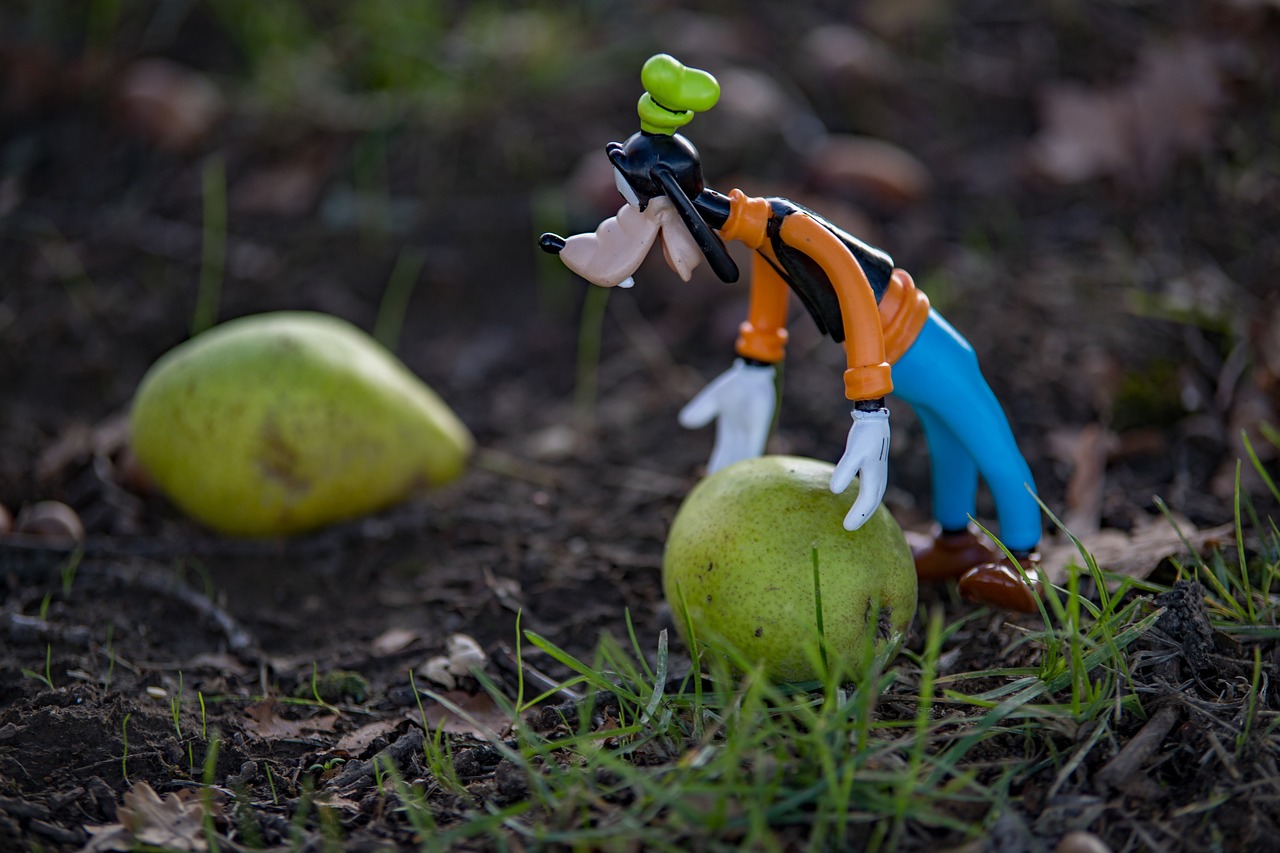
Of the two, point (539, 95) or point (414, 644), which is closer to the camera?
point (414, 644)

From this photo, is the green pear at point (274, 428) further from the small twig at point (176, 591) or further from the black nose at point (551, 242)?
the black nose at point (551, 242)

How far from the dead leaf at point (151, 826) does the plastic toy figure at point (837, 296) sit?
1153 mm

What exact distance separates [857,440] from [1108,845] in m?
0.75

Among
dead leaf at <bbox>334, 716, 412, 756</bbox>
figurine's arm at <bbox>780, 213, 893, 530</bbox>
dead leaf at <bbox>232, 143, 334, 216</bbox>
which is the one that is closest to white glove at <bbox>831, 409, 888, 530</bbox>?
figurine's arm at <bbox>780, 213, 893, 530</bbox>

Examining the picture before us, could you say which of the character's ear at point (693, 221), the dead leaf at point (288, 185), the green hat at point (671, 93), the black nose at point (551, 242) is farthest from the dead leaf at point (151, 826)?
the dead leaf at point (288, 185)

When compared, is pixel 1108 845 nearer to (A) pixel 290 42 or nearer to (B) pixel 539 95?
(B) pixel 539 95

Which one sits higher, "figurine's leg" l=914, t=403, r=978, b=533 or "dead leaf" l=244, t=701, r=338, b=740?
"figurine's leg" l=914, t=403, r=978, b=533

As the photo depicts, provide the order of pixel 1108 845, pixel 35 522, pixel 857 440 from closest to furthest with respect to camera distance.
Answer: pixel 1108 845
pixel 857 440
pixel 35 522

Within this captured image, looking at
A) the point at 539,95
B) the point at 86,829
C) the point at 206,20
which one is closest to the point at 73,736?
the point at 86,829

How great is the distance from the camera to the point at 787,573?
2006mm

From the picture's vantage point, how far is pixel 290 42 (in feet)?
15.3

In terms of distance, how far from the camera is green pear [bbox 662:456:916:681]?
6.56 feet

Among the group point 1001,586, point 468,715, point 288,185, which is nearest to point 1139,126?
point 1001,586

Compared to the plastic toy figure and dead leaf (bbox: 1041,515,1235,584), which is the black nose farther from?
dead leaf (bbox: 1041,515,1235,584)
